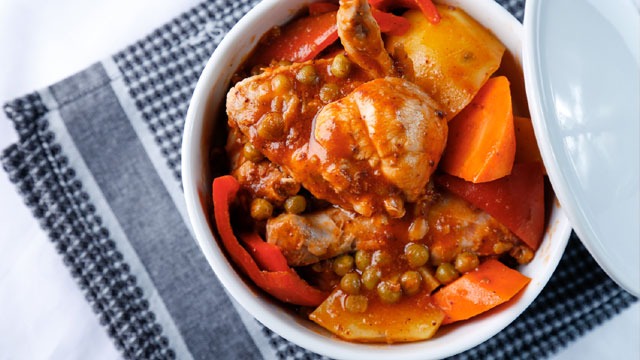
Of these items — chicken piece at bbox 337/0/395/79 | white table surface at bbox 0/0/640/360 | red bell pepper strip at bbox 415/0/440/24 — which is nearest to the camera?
chicken piece at bbox 337/0/395/79

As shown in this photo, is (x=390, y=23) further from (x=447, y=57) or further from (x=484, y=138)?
(x=484, y=138)

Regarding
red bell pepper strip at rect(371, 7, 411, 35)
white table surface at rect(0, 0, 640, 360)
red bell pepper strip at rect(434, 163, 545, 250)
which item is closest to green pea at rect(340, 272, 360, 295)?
red bell pepper strip at rect(434, 163, 545, 250)

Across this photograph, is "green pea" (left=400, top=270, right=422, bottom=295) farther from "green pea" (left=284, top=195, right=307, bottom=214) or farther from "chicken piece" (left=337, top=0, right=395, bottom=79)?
"chicken piece" (left=337, top=0, right=395, bottom=79)

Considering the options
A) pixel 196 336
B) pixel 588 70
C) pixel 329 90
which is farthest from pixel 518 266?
pixel 196 336

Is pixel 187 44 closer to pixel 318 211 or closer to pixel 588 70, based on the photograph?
pixel 318 211

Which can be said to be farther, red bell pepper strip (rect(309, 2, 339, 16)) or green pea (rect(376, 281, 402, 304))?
red bell pepper strip (rect(309, 2, 339, 16))

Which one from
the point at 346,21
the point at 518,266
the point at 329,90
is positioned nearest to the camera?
the point at 346,21

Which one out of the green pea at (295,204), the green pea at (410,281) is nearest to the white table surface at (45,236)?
the green pea at (410,281)
